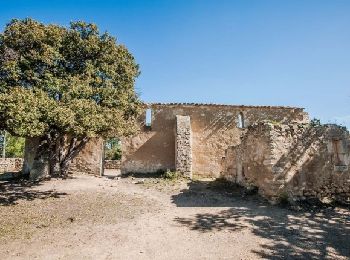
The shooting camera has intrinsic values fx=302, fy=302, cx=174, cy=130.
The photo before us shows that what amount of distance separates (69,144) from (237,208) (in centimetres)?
1140

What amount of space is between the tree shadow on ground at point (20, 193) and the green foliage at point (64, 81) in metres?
2.59

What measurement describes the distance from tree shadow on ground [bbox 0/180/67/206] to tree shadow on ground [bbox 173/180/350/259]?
18.0ft

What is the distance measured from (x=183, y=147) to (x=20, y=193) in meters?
9.44

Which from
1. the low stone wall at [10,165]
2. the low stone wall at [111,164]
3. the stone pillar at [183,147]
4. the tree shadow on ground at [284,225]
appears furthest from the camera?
the low stone wall at [111,164]

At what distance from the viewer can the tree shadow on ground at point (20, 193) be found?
1172 cm

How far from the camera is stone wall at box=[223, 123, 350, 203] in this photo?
1041cm

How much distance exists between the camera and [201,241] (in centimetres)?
720

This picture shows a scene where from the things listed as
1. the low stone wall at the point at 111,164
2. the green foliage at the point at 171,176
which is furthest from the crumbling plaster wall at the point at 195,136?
the low stone wall at the point at 111,164

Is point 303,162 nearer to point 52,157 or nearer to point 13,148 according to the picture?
point 52,157

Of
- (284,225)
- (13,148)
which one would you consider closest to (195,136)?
(284,225)

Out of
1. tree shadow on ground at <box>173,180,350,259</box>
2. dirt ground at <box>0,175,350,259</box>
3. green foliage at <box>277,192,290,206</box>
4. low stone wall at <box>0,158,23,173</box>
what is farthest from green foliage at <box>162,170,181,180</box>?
low stone wall at <box>0,158,23,173</box>

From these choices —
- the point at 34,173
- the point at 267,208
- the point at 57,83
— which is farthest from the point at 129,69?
the point at 267,208

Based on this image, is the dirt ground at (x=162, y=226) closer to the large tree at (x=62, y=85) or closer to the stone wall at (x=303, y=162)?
the stone wall at (x=303, y=162)

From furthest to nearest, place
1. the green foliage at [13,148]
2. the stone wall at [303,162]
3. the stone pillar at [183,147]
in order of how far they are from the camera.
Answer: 1. the green foliage at [13,148]
2. the stone pillar at [183,147]
3. the stone wall at [303,162]
